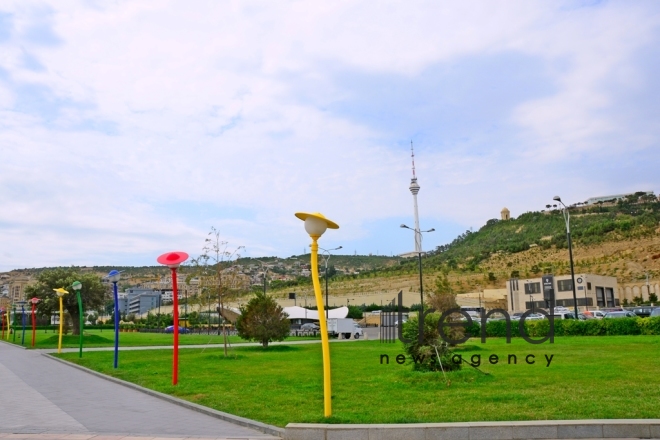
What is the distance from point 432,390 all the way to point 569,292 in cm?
7044

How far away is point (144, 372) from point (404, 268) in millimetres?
101553

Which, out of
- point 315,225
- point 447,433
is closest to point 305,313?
point 315,225

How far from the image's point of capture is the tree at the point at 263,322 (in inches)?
1050

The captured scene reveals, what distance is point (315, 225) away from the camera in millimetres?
8273

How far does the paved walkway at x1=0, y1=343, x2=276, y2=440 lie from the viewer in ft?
26.8

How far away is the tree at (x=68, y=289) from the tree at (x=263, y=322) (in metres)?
19.0

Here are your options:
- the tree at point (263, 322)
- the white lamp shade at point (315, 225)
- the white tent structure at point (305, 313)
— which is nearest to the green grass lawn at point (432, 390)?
the white lamp shade at point (315, 225)

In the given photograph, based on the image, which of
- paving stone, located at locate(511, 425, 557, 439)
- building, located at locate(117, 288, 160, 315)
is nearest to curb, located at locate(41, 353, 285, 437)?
paving stone, located at locate(511, 425, 557, 439)

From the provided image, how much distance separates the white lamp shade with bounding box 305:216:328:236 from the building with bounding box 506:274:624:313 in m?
66.9

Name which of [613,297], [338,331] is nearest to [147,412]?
[338,331]

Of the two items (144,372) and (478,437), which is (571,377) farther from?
(144,372)

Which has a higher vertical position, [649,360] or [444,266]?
[444,266]

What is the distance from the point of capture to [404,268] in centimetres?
11612

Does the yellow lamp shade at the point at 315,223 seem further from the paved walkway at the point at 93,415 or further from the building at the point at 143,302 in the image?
the building at the point at 143,302
